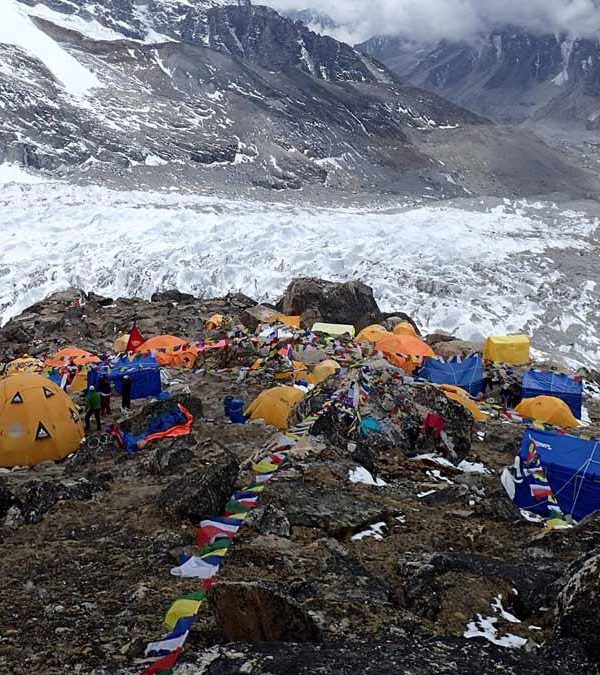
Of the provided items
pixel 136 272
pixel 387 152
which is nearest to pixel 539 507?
pixel 136 272

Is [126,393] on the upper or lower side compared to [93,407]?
lower

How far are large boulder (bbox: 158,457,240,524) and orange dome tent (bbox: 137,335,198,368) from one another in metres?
11.4

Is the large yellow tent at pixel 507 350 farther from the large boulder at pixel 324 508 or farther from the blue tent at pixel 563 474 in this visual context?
the large boulder at pixel 324 508

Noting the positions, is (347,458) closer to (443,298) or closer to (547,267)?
(443,298)

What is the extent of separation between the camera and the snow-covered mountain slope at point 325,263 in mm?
34906

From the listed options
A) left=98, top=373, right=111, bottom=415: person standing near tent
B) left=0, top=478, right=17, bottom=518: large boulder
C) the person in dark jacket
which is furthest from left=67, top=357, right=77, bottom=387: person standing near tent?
left=0, top=478, right=17, bottom=518: large boulder

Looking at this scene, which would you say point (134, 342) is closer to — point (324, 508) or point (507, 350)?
point (507, 350)

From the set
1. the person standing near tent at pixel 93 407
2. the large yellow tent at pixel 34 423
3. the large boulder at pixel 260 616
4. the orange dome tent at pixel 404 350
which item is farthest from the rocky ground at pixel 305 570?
the orange dome tent at pixel 404 350

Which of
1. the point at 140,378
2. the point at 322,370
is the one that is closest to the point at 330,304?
the point at 322,370

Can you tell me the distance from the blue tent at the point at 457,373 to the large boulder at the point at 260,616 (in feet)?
47.1

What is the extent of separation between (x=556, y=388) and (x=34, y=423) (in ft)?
42.0

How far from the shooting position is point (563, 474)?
906 centimetres

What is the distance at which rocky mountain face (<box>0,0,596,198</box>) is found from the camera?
8256 centimetres

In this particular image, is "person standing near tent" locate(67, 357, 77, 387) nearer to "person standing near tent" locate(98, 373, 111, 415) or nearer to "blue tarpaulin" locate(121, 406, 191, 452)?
"person standing near tent" locate(98, 373, 111, 415)
